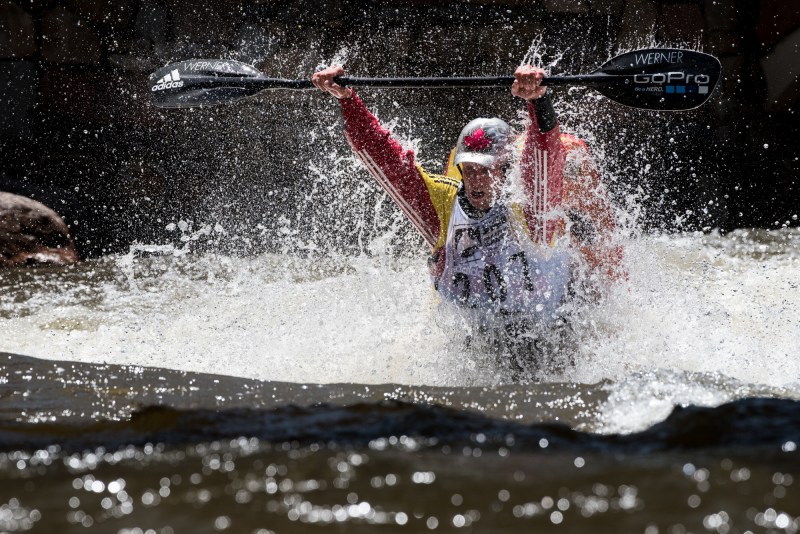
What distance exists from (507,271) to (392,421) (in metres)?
1.38

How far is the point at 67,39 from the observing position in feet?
22.9

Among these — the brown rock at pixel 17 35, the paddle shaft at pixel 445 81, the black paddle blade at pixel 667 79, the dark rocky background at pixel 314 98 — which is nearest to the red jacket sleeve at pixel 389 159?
the paddle shaft at pixel 445 81

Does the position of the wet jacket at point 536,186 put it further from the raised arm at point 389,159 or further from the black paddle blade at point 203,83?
the black paddle blade at point 203,83

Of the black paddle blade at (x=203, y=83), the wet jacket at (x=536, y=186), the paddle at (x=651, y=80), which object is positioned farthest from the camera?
the black paddle blade at (x=203, y=83)

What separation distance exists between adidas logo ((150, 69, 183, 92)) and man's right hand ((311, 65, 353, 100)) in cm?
92

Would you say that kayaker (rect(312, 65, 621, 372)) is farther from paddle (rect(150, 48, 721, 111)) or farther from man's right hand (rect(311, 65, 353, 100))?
man's right hand (rect(311, 65, 353, 100))

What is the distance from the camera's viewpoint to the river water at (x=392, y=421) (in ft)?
5.11

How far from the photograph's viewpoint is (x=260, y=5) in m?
7.05

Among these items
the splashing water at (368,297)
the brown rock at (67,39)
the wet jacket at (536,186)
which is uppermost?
the brown rock at (67,39)

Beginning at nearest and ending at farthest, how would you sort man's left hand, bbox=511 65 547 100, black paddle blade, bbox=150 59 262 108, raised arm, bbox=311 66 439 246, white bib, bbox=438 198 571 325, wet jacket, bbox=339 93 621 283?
man's left hand, bbox=511 65 547 100, wet jacket, bbox=339 93 621 283, white bib, bbox=438 198 571 325, raised arm, bbox=311 66 439 246, black paddle blade, bbox=150 59 262 108

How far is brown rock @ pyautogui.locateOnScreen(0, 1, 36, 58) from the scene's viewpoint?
693cm

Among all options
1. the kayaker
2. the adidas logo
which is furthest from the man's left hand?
the adidas logo

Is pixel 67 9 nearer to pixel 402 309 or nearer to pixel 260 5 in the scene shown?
pixel 260 5

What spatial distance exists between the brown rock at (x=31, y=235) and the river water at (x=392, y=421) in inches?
43.7
